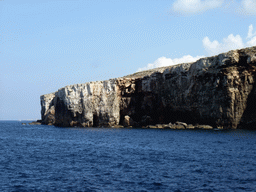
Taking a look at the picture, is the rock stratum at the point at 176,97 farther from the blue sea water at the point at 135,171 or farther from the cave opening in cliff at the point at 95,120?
the blue sea water at the point at 135,171

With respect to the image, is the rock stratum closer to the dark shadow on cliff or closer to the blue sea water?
the dark shadow on cliff

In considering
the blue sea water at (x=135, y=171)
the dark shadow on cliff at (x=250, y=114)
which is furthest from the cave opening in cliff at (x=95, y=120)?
Result: the blue sea water at (x=135, y=171)

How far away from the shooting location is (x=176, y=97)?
3374 inches

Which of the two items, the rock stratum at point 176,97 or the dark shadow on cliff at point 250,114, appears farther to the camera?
the rock stratum at point 176,97

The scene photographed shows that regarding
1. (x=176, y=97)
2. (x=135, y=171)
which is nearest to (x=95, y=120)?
(x=176, y=97)

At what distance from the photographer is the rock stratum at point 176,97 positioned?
72.8 metres

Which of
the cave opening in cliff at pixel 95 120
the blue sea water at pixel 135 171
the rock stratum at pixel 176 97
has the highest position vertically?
the rock stratum at pixel 176 97

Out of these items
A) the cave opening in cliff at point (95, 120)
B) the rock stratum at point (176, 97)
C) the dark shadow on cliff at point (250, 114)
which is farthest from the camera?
the cave opening in cliff at point (95, 120)

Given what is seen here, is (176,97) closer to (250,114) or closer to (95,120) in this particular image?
(250,114)

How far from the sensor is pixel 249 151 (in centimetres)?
3819

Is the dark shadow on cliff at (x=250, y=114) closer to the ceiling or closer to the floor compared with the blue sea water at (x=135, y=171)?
closer to the ceiling

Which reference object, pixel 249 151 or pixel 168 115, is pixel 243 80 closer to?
pixel 168 115

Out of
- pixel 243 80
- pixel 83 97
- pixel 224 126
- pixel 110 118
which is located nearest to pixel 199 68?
pixel 243 80

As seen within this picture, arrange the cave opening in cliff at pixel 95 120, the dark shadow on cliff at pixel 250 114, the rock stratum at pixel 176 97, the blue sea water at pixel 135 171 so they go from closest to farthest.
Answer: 1. the blue sea water at pixel 135 171
2. the dark shadow on cliff at pixel 250 114
3. the rock stratum at pixel 176 97
4. the cave opening in cliff at pixel 95 120
